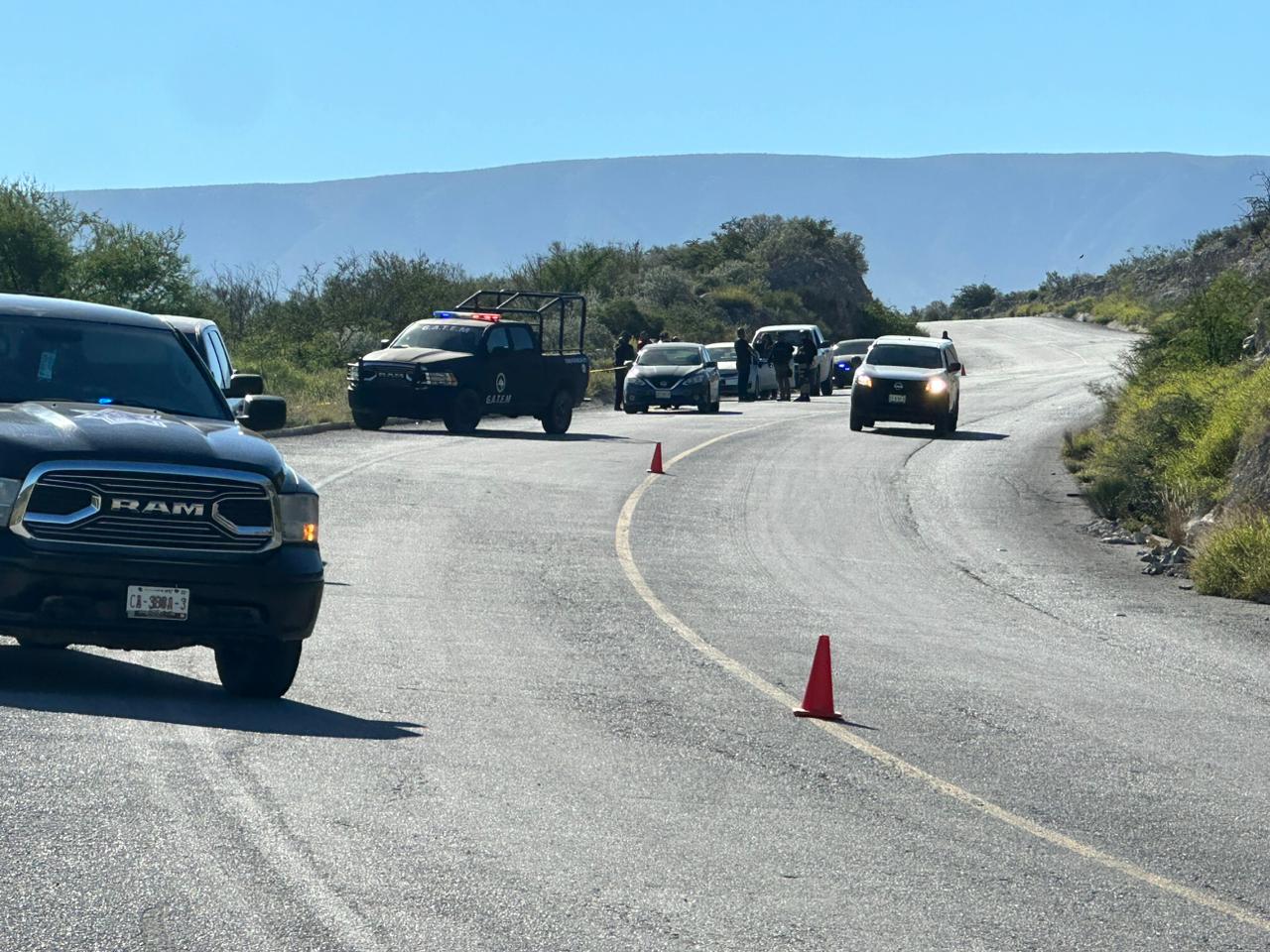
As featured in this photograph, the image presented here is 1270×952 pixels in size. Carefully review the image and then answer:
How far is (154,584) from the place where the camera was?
8.60 meters

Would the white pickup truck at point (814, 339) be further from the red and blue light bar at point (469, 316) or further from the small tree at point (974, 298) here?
the small tree at point (974, 298)

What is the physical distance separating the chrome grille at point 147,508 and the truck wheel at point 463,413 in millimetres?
21653

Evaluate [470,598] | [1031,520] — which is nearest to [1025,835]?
[470,598]

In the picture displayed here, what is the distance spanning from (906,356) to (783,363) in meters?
12.6

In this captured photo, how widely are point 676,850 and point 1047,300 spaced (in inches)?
4519

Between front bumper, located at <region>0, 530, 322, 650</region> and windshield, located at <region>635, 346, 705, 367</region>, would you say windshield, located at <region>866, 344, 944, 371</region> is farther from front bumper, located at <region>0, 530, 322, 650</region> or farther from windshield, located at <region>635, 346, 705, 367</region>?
front bumper, located at <region>0, 530, 322, 650</region>

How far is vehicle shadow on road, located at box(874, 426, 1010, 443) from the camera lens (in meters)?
35.1

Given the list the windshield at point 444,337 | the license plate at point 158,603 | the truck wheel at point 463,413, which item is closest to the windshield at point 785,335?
the windshield at point 444,337

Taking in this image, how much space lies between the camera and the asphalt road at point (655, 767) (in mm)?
5996

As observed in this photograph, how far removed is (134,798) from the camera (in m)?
6.98

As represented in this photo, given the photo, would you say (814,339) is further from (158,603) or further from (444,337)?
A: (158,603)

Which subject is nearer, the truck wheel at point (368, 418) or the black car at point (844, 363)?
the truck wheel at point (368, 418)

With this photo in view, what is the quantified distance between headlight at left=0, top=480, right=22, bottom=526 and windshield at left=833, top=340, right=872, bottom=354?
4951cm

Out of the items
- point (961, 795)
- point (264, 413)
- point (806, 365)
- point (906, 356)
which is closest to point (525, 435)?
point (906, 356)
